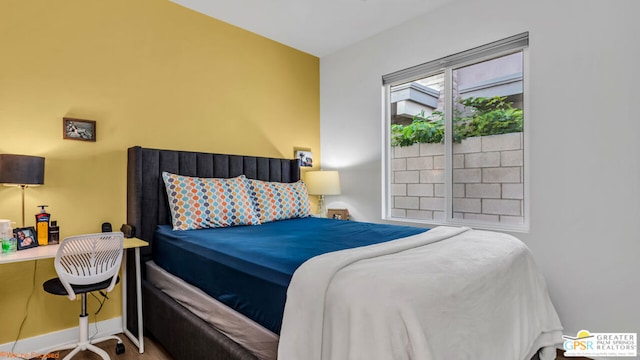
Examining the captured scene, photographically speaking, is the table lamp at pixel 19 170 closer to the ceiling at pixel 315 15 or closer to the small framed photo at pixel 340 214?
the ceiling at pixel 315 15

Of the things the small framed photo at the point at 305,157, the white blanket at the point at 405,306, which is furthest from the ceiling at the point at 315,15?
the white blanket at the point at 405,306

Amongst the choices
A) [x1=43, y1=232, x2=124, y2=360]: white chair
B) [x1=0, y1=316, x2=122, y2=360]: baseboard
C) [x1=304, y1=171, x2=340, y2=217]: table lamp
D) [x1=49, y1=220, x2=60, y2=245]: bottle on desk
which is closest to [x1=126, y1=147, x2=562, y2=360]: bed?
[x1=0, y1=316, x2=122, y2=360]: baseboard

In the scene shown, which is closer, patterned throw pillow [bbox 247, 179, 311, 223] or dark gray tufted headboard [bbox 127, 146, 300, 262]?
dark gray tufted headboard [bbox 127, 146, 300, 262]

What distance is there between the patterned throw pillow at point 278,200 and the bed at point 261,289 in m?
0.12

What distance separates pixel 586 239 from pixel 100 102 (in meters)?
3.64

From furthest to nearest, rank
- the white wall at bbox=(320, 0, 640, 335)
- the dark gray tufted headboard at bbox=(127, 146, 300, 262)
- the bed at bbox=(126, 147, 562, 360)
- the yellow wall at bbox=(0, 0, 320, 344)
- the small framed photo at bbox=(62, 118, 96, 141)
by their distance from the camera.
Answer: the dark gray tufted headboard at bbox=(127, 146, 300, 262) < the small framed photo at bbox=(62, 118, 96, 141) < the yellow wall at bbox=(0, 0, 320, 344) < the white wall at bbox=(320, 0, 640, 335) < the bed at bbox=(126, 147, 562, 360)

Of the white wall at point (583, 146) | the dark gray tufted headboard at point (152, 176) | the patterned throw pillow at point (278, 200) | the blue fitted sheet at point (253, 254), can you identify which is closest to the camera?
the blue fitted sheet at point (253, 254)

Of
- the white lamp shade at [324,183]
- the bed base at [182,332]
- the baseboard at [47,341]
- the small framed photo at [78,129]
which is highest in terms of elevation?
the small framed photo at [78,129]

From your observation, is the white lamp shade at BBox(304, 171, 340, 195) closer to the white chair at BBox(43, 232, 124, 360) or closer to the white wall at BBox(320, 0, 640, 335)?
the white wall at BBox(320, 0, 640, 335)

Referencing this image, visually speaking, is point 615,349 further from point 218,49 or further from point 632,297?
point 218,49

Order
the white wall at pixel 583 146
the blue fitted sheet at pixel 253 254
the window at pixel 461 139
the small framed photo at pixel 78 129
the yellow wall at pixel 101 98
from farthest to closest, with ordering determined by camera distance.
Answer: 1. the window at pixel 461 139
2. the small framed photo at pixel 78 129
3. the yellow wall at pixel 101 98
4. the white wall at pixel 583 146
5. the blue fitted sheet at pixel 253 254

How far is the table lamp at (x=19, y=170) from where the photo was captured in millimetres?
1979

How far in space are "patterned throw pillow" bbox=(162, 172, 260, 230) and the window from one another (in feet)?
5.10

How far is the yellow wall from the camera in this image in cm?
221
